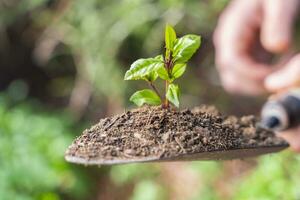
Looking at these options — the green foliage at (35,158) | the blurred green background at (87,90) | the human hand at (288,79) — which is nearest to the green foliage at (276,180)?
the blurred green background at (87,90)

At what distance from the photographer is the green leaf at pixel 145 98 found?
0.87m

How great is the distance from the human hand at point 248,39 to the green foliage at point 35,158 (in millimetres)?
655

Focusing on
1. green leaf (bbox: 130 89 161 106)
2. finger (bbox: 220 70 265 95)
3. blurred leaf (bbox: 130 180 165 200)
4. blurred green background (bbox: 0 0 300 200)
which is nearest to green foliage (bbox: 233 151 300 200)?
blurred green background (bbox: 0 0 300 200)

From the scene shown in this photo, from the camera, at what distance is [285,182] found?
5.78 ft

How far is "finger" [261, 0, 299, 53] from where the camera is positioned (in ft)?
4.97

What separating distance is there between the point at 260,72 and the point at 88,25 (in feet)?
3.99

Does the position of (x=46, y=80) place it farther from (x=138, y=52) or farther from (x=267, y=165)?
(x=267, y=165)

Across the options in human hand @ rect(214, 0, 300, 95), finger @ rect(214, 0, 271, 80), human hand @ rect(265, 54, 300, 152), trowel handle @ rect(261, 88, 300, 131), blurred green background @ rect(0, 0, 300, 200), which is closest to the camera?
trowel handle @ rect(261, 88, 300, 131)

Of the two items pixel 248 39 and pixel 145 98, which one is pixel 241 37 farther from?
pixel 145 98

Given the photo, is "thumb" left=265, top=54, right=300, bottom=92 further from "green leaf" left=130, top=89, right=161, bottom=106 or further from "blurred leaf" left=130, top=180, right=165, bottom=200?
"blurred leaf" left=130, top=180, right=165, bottom=200

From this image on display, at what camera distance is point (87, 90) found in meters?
3.07

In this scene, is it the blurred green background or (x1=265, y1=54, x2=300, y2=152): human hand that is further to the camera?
the blurred green background

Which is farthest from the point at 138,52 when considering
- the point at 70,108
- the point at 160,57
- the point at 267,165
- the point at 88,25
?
the point at 160,57

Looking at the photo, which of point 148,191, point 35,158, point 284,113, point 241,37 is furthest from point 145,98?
point 148,191
